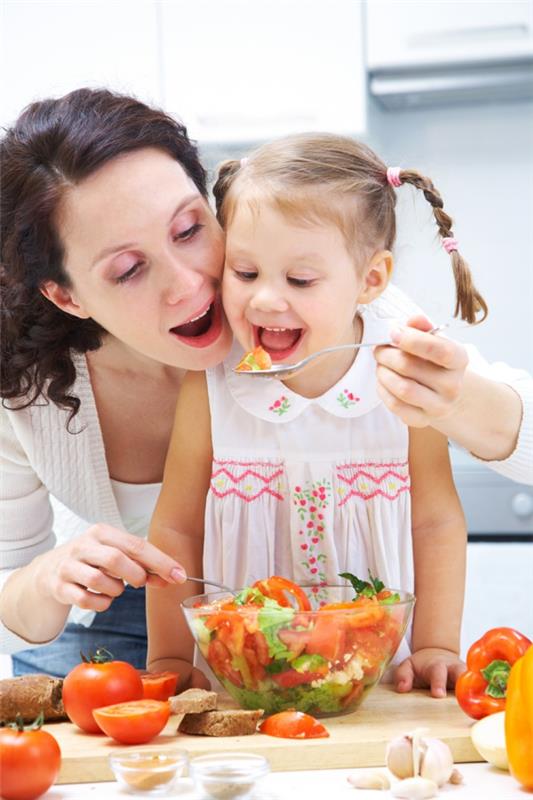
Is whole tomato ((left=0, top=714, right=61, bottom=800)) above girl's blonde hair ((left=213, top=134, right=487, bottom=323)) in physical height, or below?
below

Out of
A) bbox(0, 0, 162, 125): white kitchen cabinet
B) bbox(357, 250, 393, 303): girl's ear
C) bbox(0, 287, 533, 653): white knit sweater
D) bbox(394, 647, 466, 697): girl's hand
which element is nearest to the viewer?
bbox(394, 647, 466, 697): girl's hand

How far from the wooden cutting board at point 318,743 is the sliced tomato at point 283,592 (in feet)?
0.41

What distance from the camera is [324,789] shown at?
3.38ft

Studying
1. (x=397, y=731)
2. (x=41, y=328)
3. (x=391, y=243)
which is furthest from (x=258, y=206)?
(x=397, y=731)

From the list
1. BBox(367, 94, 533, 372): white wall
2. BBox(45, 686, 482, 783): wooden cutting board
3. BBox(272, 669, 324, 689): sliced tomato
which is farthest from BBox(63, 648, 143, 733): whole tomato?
BBox(367, 94, 533, 372): white wall

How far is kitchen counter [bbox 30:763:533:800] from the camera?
39.3 inches

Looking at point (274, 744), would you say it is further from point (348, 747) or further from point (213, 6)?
point (213, 6)

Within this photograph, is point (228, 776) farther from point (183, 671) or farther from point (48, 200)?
point (48, 200)

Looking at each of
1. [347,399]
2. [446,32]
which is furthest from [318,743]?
[446,32]

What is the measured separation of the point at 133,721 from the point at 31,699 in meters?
0.15

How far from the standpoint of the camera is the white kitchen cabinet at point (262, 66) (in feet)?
9.26

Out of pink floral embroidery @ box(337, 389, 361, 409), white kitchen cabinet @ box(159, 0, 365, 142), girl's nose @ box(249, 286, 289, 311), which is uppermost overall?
white kitchen cabinet @ box(159, 0, 365, 142)

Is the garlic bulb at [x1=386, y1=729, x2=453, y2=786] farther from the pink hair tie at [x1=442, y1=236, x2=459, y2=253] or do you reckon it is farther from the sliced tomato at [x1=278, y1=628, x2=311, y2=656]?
the pink hair tie at [x1=442, y1=236, x2=459, y2=253]

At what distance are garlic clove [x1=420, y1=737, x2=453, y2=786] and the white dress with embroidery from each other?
511 mm
